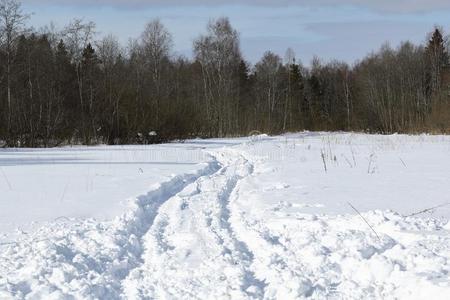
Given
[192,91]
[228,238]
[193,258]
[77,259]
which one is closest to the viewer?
[77,259]

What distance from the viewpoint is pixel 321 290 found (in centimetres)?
367

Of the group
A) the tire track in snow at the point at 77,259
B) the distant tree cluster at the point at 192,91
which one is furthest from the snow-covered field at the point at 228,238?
the distant tree cluster at the point at 192,91

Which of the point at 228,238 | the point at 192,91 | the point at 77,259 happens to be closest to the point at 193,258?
the point at 228,238

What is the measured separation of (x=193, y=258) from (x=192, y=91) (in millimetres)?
41102

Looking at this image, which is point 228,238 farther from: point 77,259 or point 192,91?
point 192,91

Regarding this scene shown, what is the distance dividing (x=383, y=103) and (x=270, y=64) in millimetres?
14447

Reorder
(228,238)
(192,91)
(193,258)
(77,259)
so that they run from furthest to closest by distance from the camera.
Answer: (192,91) → (228,238) → (193,258) → (77,259)

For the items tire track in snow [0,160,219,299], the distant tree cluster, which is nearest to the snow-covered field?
tire track in snow [0,160,219,299]

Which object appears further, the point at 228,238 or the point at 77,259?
the point at 228,238

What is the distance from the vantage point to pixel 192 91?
148 ft

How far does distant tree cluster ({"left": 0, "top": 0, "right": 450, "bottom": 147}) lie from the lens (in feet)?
81.5

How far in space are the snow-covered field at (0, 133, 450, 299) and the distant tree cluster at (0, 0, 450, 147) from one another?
54.1ft

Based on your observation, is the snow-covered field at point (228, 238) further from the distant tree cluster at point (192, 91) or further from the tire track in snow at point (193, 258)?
the distant tree cluster at point (192, 91)

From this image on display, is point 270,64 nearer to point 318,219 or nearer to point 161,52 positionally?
point 161,52
